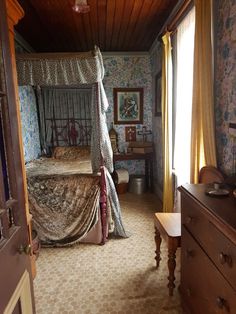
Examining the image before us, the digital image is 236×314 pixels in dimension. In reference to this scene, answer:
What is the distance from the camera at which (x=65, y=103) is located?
413 centimetres

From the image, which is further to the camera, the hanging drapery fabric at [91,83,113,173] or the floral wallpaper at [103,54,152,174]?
the floral wallpaper at [103,54,152,174]

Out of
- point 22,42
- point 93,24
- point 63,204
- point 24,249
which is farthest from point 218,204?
point 22,42

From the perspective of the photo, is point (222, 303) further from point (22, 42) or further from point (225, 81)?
point (22, 42)

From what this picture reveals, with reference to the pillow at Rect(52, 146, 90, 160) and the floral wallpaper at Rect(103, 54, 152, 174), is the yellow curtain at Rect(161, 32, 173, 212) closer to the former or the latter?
the pillow at Rect(52, 146, 90, 160)

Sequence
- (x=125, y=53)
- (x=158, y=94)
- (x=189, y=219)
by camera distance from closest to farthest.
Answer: (x=189, y=219), (x=158, y=94), (x=125, y=53)

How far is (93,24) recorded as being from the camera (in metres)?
3.07

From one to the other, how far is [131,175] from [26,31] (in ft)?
9.61

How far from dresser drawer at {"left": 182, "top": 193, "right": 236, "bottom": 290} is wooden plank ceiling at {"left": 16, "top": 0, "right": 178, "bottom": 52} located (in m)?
2.25

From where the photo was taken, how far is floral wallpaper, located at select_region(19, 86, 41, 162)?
11.2 ft

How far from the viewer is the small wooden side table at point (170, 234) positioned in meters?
1.75

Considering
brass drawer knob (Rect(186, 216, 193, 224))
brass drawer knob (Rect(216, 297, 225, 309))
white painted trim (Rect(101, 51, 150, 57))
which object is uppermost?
white painted trim (Rect(101, 51, 150, 57))

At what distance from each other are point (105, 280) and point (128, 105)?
3.26 m

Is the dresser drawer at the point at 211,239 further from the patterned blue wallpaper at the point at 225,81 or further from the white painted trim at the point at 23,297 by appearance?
the white painted trim at the point at 23,297

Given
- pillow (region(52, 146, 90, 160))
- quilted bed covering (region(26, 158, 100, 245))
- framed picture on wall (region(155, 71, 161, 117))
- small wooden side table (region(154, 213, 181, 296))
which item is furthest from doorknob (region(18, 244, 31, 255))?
framed picture on wall (region(155, 71, 161, 117))
